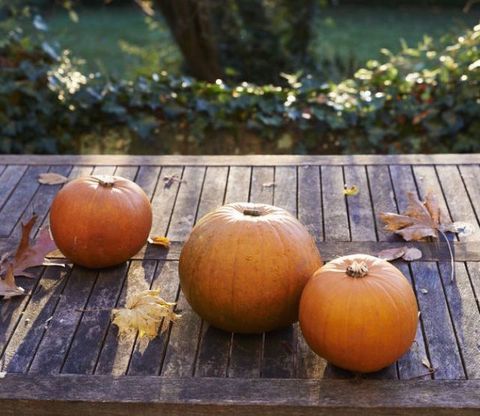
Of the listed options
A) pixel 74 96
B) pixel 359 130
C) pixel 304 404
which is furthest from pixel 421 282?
pixel 74 96

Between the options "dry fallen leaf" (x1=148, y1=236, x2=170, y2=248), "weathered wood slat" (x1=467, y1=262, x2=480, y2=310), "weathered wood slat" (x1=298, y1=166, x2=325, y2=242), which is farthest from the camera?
"weathered wood slat" (x1=298, y1=166, x2=325, y2=242)

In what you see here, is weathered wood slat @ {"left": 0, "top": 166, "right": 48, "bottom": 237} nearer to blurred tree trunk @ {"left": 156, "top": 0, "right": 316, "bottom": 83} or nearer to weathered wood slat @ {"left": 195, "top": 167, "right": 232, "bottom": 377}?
weathered wood slat @ {"left": 195, "top": 167, "right": 232, "bottom": 377}

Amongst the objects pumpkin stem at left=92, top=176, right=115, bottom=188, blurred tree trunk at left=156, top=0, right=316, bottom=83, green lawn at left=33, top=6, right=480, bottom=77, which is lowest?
green lawn at left=33, top=6, right=480, bottom=77

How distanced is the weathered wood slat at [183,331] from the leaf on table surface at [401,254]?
70cm

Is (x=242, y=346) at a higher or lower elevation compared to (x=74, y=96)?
higher

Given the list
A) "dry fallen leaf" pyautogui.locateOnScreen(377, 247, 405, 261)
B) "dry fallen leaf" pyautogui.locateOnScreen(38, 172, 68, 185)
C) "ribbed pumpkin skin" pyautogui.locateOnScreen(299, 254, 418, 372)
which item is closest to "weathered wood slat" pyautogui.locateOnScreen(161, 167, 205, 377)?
"ribbed pumpkin skin" pyautogui.locateOnScreen(299, 254, 418, 372)

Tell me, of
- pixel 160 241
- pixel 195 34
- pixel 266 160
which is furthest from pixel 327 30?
pixel 160 241

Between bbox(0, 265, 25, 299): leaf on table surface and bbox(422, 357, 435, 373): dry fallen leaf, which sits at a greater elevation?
bbox(422, 357, 435, 373): dry fallen leaf

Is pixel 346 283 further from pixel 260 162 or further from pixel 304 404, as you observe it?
pixel 260 162

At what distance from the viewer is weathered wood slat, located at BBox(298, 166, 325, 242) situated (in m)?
3.00

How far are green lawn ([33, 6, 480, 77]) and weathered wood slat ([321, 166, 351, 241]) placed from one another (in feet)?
20.5

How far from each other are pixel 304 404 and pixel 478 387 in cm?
44

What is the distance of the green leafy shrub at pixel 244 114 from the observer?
4805mm

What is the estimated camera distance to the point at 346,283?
6.88 ft
